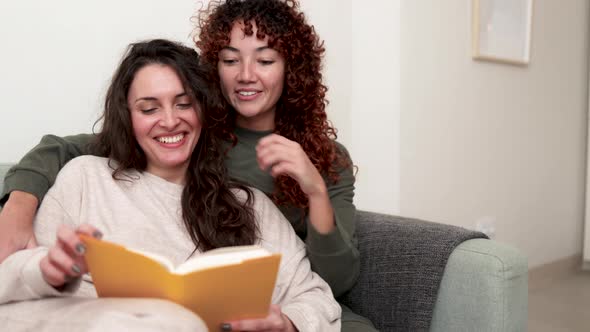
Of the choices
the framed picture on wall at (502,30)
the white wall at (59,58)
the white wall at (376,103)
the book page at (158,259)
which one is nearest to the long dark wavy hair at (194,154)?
the white wall at (59,58)

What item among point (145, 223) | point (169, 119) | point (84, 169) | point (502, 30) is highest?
point (502, 30)

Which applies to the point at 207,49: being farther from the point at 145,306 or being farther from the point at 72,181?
the point at 145,306

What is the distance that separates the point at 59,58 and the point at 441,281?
1.21m

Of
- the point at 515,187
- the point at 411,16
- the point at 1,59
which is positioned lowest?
the point at 515,187

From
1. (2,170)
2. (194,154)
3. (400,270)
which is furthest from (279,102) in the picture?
(2,170)

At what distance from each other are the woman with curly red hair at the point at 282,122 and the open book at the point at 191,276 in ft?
1.51

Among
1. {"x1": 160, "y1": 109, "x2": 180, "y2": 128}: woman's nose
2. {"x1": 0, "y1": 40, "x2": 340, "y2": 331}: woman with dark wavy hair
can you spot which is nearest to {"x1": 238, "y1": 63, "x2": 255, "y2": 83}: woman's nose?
{"x1": 0, "y1": 40, "x2": 340, "y2": 331}: woman with dark wavy hair

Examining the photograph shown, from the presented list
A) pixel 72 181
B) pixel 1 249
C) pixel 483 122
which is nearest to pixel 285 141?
pixel 72 181

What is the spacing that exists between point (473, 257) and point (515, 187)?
2.02 metres

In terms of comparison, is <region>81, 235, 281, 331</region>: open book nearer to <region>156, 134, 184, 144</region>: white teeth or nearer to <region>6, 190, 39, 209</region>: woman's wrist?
<region>6, 190, 39, 209</region>: woman's wrist

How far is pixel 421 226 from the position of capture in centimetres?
145

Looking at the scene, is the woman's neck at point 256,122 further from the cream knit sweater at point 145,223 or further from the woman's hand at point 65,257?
the woman's hand at point 65,257

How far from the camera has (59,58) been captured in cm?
168

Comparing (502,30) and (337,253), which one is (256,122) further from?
(502,30)
